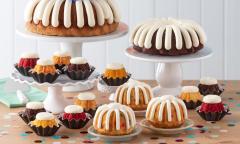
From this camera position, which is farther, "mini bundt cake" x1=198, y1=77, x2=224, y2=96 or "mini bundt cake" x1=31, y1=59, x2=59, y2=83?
"mini bundt cake" x1=198, y1=77, x2=224, y2=96

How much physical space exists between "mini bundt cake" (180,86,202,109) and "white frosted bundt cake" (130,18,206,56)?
4.2 inches

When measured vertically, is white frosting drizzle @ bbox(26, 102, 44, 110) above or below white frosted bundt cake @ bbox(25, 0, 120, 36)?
below

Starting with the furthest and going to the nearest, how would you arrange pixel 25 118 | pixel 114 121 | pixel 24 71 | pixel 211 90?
pixel 211 90 → pixel 24 71 → pixel 25 118 → pixel 114 121

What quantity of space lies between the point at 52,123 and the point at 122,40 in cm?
145

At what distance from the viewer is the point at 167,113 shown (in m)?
2.22

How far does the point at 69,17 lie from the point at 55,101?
0.24m

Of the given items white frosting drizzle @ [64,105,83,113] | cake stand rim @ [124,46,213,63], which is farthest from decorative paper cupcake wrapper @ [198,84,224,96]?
white frosting drizzle @ [64,105,83,113]

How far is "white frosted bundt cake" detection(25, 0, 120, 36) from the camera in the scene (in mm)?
2461

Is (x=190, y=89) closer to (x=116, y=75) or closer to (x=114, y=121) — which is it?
(x=116, y=75)

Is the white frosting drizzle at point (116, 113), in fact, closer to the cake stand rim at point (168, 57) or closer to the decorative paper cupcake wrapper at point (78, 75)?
A: the decorative paper cupcake wrapper at point (78, 75)

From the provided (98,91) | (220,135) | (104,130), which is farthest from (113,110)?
(98,91)

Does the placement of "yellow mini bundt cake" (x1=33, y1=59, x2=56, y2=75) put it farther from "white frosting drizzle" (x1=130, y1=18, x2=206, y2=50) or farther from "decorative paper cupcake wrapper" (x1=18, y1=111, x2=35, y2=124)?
"white frosting drizzle" (x1=130, y1=18, x2=206, y2=50)

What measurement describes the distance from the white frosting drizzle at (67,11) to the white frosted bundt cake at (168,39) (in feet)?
0.37

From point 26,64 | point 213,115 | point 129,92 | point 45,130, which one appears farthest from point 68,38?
point 213,115
